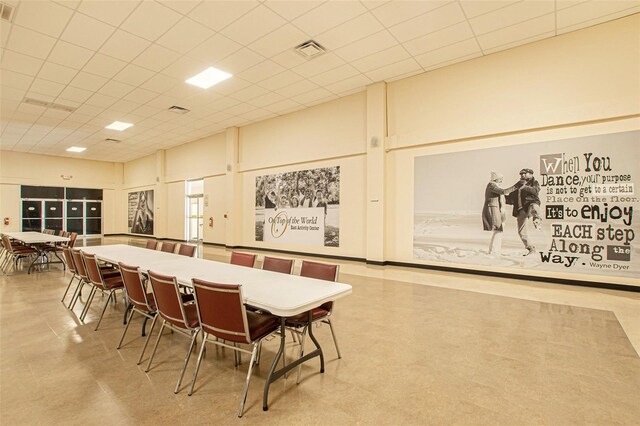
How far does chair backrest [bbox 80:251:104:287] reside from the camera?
139 inches

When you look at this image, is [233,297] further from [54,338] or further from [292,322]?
[54,338]

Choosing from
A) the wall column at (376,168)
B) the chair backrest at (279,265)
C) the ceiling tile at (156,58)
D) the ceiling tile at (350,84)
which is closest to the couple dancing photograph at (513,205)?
the wall column at (376,168)

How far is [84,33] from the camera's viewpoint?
4688 millimetres

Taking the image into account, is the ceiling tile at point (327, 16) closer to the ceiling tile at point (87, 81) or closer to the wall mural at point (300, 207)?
the wall mural at point (300, 207)

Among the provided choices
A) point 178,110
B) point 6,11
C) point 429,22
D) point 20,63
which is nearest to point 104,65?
point 20,63

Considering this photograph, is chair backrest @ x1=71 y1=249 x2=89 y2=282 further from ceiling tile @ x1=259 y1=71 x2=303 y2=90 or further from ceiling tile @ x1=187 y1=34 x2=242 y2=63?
ceiling tile @ x1=259 y1=71 x2=303 y2=90

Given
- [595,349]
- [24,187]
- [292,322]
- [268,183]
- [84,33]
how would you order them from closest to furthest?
[292,322], [595,349], [84,33], [268,183], [24,187]

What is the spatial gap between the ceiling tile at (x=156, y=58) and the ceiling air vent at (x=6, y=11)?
1.56 m

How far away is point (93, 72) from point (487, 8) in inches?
265

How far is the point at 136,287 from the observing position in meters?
2.83

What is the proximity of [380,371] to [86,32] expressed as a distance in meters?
5.92

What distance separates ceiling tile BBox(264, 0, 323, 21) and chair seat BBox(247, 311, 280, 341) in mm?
3856

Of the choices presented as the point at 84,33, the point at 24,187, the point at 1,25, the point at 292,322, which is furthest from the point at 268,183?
the point at 24,187

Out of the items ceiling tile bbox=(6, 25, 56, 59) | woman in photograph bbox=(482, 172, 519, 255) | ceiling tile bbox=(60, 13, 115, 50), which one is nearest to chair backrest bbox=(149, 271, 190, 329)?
ceiling tile bbox=(60, 13, 115, 50)
